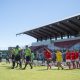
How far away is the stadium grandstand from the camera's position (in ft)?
154

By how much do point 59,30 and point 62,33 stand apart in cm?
100

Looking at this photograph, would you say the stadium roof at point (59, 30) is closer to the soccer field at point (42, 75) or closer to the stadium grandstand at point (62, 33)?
the stadium grandstand at point (62, 33)

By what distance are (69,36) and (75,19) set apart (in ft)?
27.0

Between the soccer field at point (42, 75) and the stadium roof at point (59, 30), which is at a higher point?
the stadium roof at point (59, 30)

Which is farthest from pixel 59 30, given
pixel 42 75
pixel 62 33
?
pixel 42 75

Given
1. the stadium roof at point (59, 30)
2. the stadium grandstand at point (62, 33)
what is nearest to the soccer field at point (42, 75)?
the stadium grandstand at point (62, 33)

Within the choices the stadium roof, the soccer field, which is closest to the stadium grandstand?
the stadium roof

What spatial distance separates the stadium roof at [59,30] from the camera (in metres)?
48.2

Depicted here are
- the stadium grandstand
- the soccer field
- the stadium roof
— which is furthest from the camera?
the stadium roof

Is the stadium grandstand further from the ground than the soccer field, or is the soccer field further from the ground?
the stadium grandstand

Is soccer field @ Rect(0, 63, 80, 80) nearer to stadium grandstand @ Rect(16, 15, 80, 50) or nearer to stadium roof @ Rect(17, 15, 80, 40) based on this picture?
stadium grandstand @ Rect(16, 15, 80, 50)

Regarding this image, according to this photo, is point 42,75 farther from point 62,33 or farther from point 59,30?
point 62,33

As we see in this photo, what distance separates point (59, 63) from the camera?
72.5 feet

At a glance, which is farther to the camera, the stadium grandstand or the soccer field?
the stadium grandstand
